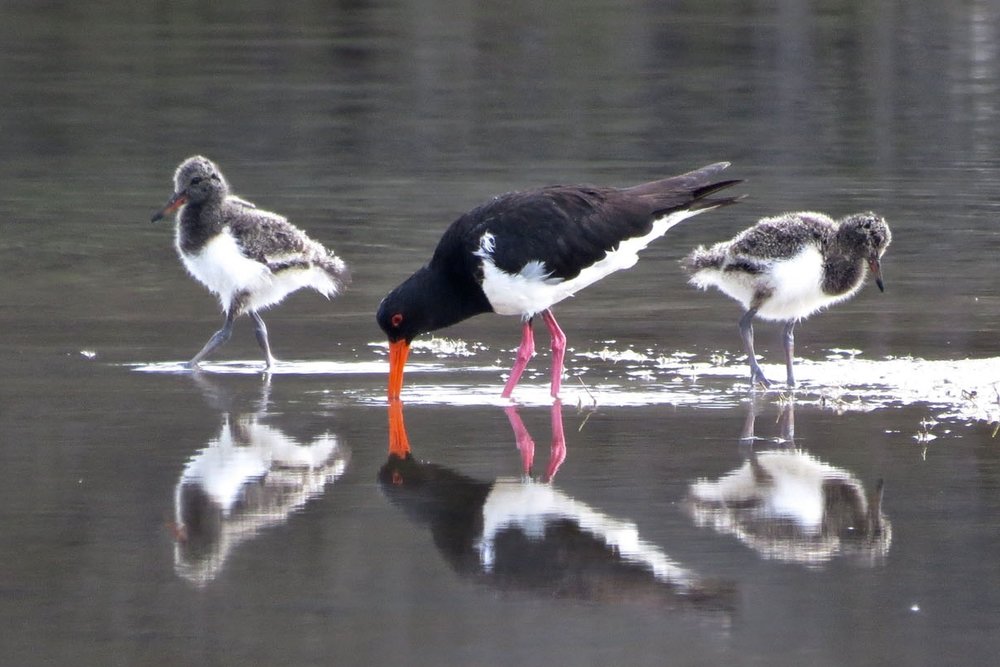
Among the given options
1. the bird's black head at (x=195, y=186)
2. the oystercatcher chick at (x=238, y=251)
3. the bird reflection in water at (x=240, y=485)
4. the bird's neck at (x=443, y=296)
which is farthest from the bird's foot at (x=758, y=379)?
the bird's black head at (x=195, y=186)

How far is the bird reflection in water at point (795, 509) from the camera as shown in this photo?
5.91 m

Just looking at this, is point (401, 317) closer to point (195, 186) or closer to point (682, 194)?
point (682, 194)

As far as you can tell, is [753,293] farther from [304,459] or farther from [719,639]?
Result: [719,639]

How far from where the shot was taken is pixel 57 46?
28.2 meters

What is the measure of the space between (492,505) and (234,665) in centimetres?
174

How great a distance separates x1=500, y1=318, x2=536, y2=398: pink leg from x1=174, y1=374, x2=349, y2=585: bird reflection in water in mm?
1137

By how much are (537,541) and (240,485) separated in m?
1.42

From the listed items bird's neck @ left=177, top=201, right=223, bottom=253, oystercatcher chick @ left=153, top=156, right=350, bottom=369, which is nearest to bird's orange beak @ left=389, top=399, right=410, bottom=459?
oystercatcher chick @ left=153, top=156, right=350, bottom=369

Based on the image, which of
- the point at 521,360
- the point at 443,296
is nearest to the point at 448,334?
the point at 443,296

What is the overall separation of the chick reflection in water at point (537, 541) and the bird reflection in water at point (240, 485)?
0.35 metres

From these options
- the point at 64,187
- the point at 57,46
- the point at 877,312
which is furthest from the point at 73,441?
the point at 57,46

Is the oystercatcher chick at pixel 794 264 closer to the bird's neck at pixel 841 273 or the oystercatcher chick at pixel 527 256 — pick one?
the bird's neck at pixel 841 273

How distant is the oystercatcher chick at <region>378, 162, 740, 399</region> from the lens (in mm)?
8789

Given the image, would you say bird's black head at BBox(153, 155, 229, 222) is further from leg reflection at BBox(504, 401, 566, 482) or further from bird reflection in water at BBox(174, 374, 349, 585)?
leg reflection at BBox(504, 401, 566, 482)
